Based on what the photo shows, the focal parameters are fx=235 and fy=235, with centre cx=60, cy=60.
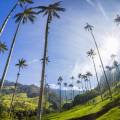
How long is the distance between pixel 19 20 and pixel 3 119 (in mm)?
29846

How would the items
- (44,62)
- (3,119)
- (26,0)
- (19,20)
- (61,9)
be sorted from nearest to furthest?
(44,62) → (61,9) → (26,0) → (19,20) → (3,119)

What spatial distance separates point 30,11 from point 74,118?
1639 inches

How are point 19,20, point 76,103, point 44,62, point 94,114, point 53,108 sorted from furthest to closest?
point 53,108 → point 76,103 → point 94,114 → point 19,20 → point 44,62

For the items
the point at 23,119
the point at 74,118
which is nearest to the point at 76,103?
the point at 23,119

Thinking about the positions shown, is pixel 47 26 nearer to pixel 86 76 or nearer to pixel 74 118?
pixel 74 118

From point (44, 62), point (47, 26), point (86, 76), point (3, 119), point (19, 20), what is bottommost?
point (3, 119)

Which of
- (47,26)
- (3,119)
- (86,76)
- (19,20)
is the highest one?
(86,76)

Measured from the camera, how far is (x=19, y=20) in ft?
150

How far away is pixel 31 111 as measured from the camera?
15350 centimetres

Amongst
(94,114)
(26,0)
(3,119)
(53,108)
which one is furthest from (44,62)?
(53,108)

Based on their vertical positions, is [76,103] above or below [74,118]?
above

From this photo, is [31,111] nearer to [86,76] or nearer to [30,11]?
[86,76]

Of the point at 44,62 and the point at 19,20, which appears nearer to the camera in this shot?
the point at 44,62

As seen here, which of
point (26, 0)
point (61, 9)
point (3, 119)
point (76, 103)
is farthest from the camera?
point (76, 103)
